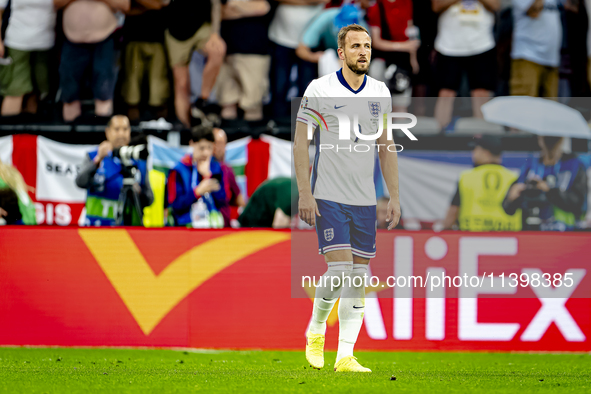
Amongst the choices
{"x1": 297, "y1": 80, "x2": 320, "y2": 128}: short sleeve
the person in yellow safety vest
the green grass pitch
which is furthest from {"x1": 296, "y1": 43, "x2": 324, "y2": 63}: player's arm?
{"x1": 297, "y1": 80, "x2": 320, "y2": 128}: short sleeve

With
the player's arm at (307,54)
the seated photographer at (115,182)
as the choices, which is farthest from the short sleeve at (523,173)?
the seated photographer at (115,182)

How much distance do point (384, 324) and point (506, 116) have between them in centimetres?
286

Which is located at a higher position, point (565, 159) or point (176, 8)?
point (176, 8)

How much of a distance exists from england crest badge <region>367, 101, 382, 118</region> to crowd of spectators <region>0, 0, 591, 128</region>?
3795 millimetres

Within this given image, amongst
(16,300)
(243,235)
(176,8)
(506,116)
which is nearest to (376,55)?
(506,116)

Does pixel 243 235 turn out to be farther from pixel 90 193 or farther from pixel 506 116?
pixel 506 116

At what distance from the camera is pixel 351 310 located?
19.7 ft

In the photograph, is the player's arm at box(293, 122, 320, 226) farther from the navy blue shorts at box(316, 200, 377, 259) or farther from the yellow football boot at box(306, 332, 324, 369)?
the yellow football boot at box(306, 332, 324, 369)

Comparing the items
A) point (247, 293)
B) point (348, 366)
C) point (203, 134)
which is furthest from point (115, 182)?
point (348, 366)

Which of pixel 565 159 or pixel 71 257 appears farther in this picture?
pixel 565 159

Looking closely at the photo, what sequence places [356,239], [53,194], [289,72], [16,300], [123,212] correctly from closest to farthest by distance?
[356,239], [16,300], [123,212], [53,194], [289,72]

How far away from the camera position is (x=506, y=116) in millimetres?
9016

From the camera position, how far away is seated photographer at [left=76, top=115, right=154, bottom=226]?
8.48 metres

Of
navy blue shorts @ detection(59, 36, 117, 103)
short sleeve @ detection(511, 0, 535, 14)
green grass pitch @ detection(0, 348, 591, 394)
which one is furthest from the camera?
short sleeve @ detection(511, 0, 535, 14)
